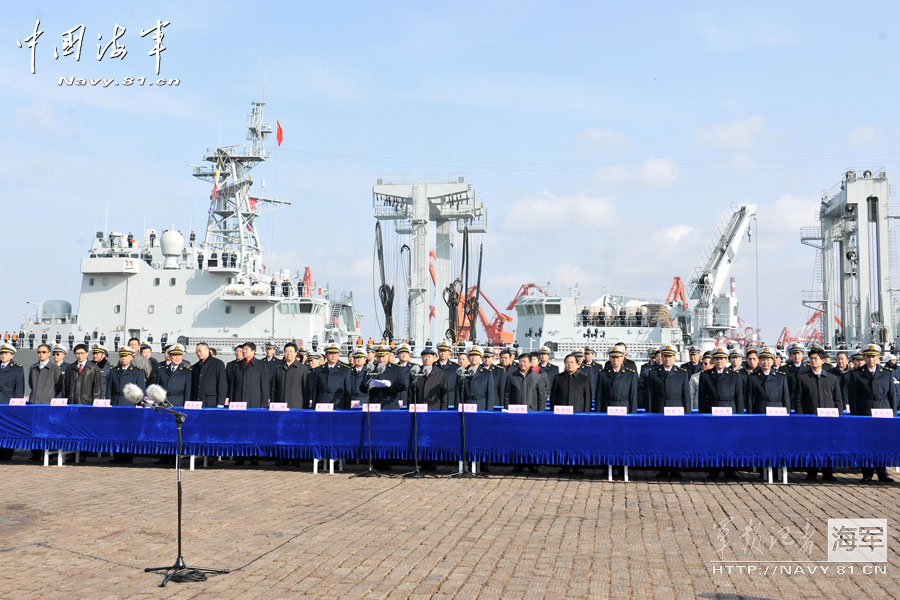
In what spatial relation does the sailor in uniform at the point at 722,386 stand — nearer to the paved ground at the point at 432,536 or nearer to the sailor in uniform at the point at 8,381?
the paved ground at the point at 432,536

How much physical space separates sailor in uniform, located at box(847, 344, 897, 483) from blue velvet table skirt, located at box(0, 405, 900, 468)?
32.6 inches

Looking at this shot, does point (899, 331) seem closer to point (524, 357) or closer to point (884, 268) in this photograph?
point (884, 268)

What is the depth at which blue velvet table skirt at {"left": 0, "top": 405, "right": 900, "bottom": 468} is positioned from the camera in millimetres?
10133

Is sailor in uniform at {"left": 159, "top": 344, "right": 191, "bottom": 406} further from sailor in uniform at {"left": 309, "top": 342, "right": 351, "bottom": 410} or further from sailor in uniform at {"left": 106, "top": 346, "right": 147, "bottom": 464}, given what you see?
sailor in uniform at {"left": 309, "top": 342, "right": 351, "bottom": 410}

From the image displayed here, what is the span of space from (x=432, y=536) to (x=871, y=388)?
731 cm

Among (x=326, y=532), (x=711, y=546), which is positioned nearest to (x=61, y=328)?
(x=326, y=532)

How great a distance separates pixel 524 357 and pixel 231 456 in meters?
4.55

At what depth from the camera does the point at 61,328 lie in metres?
32.9

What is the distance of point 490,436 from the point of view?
10.7 meters

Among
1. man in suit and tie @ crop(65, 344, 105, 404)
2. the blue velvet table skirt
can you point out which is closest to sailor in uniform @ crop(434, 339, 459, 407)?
the blue velvet table skirt

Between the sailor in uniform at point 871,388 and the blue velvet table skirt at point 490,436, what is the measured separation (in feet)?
2.72

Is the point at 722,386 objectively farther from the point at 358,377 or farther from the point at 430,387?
the point at 358,377

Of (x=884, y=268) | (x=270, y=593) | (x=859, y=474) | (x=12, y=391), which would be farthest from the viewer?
(x=884, y=268)

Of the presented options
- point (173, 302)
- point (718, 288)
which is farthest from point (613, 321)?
point (173, 302)
